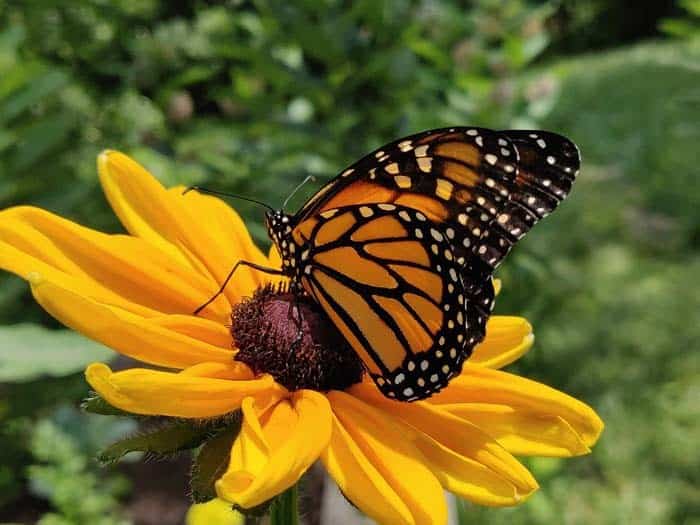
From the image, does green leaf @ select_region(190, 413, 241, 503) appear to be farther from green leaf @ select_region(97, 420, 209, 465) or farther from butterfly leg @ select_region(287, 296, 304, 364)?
butterfly leg @ select_region(287, 296, 304, 364)

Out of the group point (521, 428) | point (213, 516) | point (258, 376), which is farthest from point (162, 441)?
point (213, 516)

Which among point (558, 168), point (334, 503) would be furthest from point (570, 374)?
point (558, 168)

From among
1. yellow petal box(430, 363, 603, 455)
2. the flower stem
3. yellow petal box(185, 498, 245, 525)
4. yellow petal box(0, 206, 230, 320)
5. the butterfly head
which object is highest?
the butterfly head

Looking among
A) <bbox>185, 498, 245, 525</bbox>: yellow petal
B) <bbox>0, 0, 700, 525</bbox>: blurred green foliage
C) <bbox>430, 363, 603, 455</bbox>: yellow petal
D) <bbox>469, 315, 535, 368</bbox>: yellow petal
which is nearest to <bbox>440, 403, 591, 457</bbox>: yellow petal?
<bbox>430, 363, 603, 455</bbox>: yellow petal

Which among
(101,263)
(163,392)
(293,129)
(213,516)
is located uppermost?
(293,129)

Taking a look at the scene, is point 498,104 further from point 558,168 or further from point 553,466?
point 558,168

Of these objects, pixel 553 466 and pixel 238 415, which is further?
pixel 553 466

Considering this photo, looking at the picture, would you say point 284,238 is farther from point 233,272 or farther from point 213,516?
point 213,516
